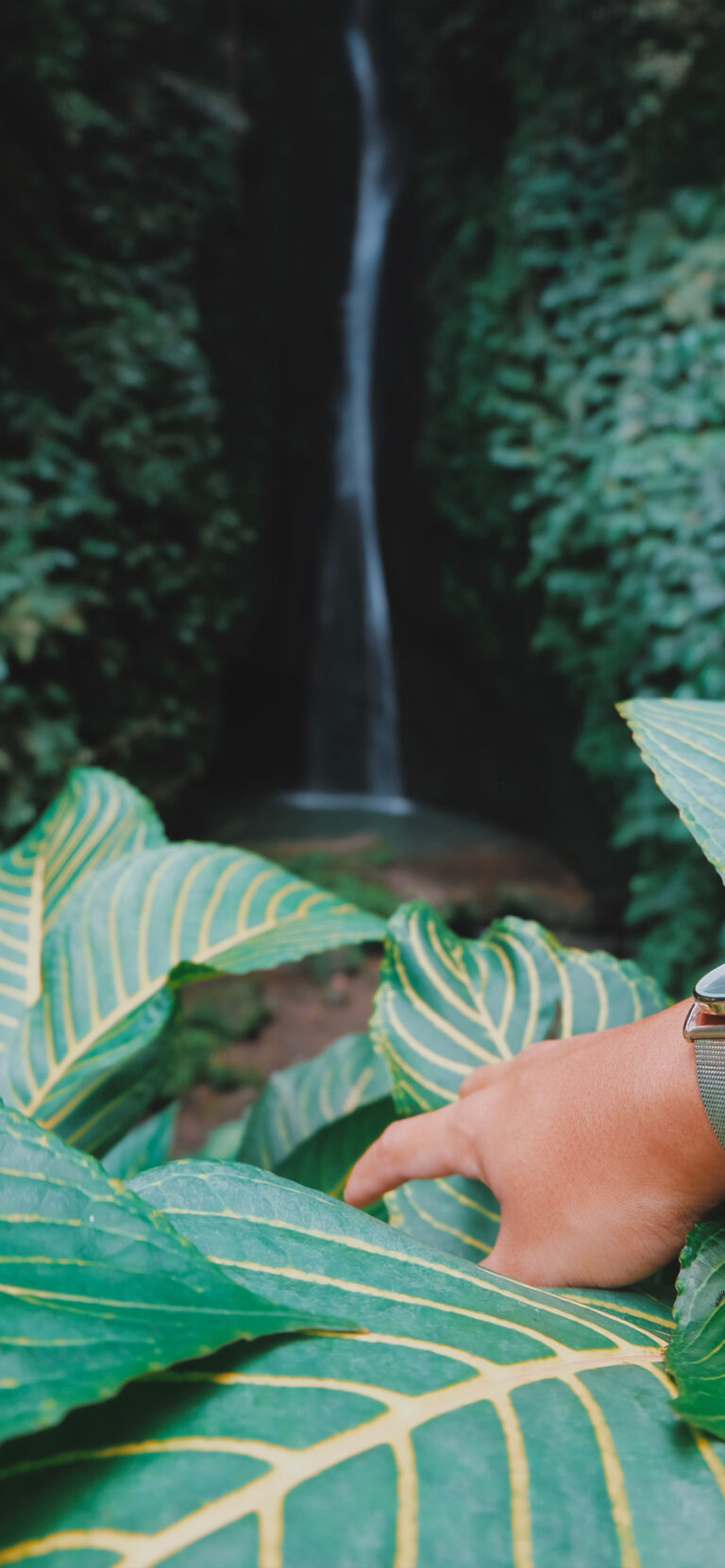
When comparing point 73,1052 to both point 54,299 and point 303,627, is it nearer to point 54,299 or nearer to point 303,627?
point 54,299

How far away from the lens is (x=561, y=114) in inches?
121

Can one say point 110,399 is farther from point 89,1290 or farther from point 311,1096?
point 89,1290

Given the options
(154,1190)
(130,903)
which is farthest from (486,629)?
(154,1190)

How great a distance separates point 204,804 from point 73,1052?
430cm

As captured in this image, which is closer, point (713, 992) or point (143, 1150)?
point (713, 992)

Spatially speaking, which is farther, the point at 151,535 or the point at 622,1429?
the point at 151,535

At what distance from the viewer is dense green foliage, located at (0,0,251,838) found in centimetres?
281

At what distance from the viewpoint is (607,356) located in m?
2.81

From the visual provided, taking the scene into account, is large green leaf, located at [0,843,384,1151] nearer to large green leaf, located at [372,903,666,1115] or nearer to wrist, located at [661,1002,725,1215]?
large green leaf, located at [372,903,666,1115]

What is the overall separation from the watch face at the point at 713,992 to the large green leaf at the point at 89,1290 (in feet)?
0.72

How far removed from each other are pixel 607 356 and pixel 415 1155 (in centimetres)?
300

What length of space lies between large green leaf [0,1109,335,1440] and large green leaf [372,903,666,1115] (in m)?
0.30

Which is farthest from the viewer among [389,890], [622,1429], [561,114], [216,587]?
[216,587]

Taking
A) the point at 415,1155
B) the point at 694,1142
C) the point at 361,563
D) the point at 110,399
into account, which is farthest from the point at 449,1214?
the point at 361,563
